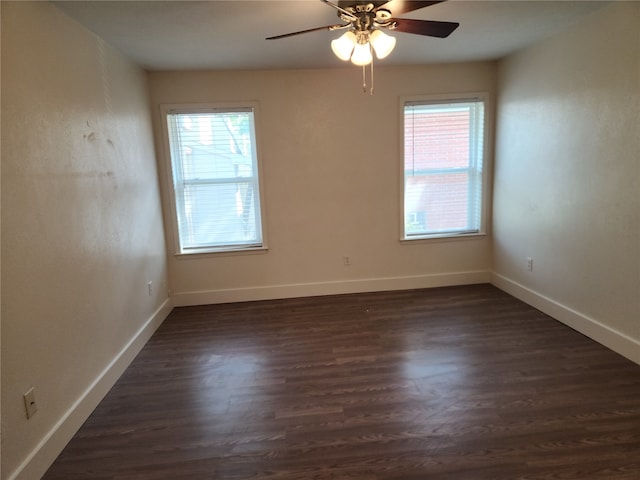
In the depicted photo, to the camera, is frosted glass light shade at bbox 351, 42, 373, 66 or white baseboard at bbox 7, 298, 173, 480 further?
frosted glass light shade at bbox 351, 42, 373, 66

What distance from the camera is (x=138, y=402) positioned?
2.33 meters

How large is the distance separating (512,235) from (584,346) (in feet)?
4.56

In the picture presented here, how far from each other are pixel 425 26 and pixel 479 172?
8.12ft

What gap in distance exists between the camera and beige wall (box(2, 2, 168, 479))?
1.68 meters

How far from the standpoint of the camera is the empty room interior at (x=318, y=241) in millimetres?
1826

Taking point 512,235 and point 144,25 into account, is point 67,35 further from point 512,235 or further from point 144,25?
point 512,235

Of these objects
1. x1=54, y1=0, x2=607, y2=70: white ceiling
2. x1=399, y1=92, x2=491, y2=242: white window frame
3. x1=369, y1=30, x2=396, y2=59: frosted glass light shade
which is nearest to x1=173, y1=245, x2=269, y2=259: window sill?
x1=399, y1=92, x2=491, y2=242: white window frame

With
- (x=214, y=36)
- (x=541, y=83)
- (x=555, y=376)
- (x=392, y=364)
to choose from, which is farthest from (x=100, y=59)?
(x=555, y=376)

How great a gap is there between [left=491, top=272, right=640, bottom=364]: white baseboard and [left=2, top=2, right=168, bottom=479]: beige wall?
140 inches

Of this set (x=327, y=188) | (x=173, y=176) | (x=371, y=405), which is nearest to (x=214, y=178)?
(x=173, y=176)

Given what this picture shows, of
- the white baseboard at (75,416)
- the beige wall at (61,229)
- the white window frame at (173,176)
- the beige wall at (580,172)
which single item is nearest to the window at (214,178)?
the white window frame at (173,176)

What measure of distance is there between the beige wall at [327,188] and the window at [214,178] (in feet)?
0.42

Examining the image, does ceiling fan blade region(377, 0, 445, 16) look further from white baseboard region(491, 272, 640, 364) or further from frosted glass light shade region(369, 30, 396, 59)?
white baseboard region(491, 272, 640, 364)

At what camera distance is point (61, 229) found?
2043 millimetres
